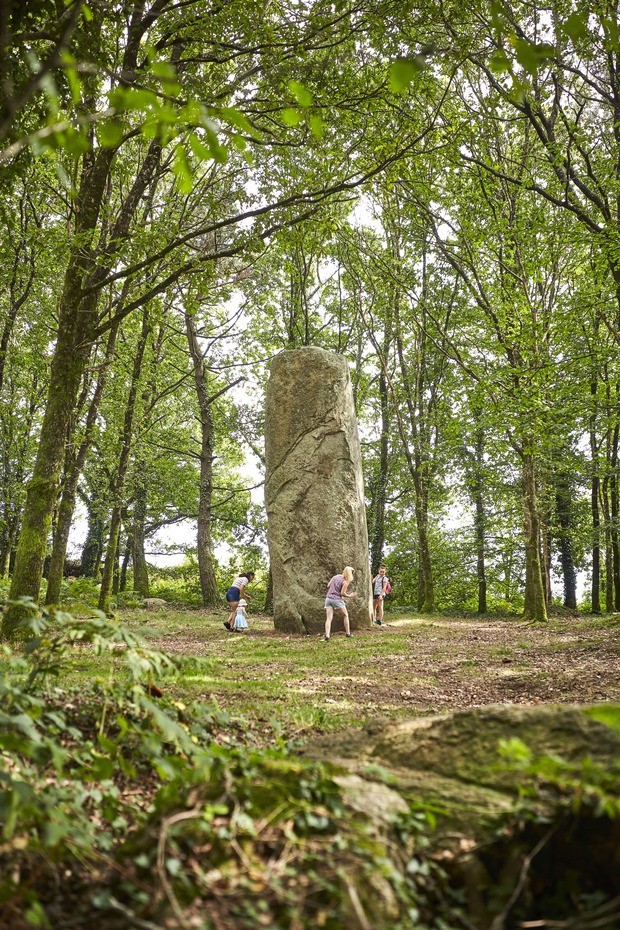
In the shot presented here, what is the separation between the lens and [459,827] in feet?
6.86

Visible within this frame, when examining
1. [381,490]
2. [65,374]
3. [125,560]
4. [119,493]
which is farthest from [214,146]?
[125,560]

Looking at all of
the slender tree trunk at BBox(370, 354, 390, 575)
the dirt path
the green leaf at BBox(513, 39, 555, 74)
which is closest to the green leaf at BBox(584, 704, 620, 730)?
the green leaf at BBox(513, 39, 555, 74)

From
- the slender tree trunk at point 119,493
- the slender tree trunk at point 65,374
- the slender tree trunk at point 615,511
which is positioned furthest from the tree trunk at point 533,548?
the slender tree trunk at point 65,374

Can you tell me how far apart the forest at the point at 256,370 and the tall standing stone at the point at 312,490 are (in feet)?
5.14

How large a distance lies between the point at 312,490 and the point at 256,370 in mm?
10469

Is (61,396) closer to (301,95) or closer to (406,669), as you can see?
(406,669)

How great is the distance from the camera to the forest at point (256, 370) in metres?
1.88

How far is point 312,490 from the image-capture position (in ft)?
46.0

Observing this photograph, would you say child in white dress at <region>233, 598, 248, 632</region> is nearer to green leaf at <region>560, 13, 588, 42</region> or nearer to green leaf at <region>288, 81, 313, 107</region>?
green leaf at <region>288, 81, 313, 107</region>

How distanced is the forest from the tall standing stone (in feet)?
5.14

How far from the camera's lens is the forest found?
1885 millimetres

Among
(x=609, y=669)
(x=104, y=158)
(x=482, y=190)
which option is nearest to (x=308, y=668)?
(x=609, y=669)

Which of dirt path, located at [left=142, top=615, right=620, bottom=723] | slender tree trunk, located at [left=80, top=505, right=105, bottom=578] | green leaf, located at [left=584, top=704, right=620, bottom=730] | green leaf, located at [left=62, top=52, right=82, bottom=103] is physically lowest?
dirt path, located at [left=142, top=615, right=620, bottom=723]

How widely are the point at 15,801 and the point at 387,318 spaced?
21945mm
